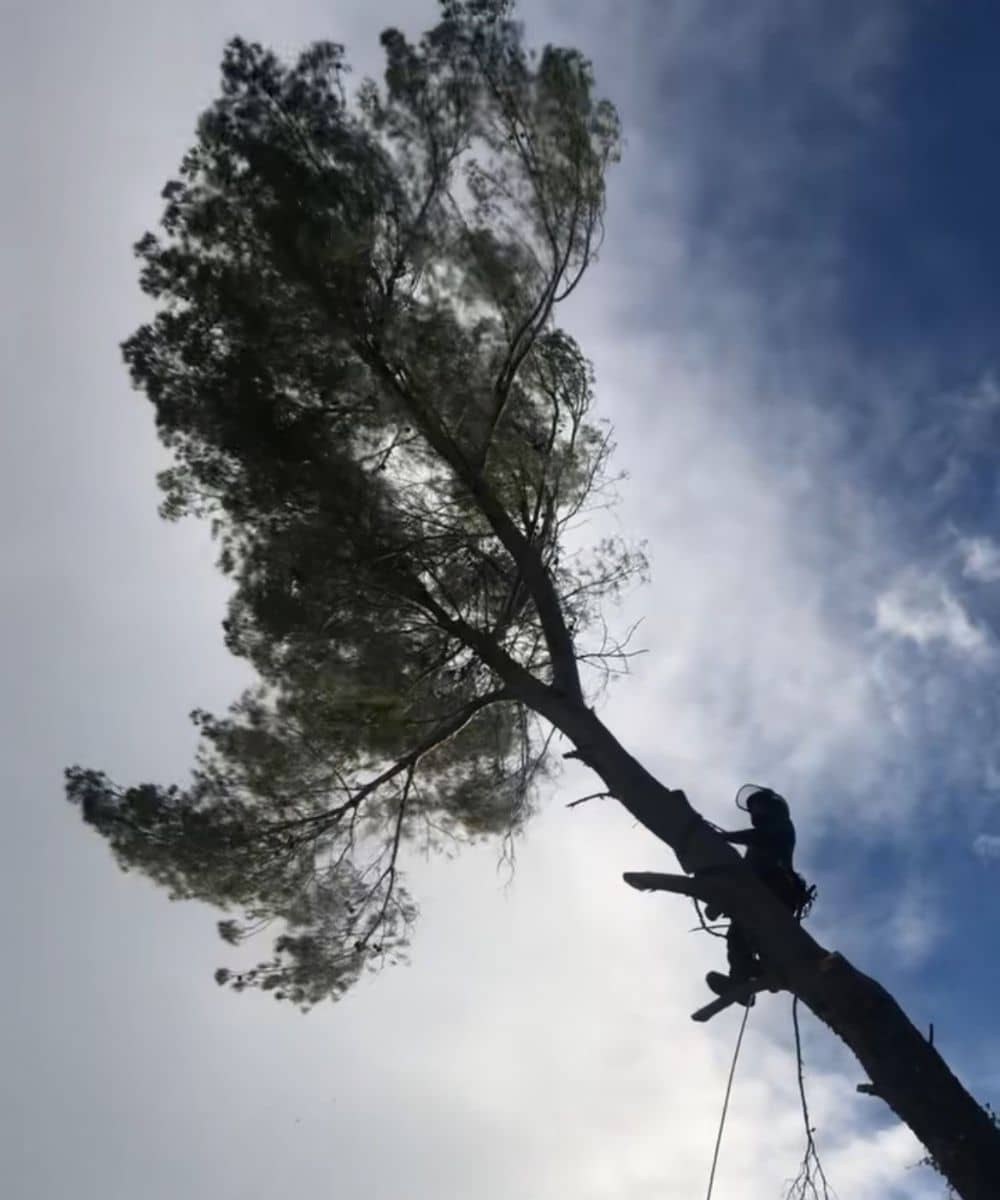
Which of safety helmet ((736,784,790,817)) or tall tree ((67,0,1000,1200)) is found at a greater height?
tall tree ((67,0,1000,1200))

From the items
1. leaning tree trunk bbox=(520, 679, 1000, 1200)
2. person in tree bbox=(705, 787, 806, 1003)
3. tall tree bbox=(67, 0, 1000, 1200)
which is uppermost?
tall tree bbox=(67, 0, 1000, 1200)

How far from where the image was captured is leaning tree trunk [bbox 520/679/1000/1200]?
3920 mm

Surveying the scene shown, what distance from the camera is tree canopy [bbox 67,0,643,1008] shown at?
618 cm

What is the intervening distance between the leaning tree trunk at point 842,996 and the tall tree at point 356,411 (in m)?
1.16

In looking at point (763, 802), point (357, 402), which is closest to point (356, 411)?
point (357, 402)

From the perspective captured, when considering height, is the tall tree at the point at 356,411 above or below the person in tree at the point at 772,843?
above

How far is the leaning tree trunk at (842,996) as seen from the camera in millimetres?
3920

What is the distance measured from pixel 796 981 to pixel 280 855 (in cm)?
333

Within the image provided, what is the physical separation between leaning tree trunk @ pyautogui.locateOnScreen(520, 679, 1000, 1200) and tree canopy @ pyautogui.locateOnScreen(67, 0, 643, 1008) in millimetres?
1278

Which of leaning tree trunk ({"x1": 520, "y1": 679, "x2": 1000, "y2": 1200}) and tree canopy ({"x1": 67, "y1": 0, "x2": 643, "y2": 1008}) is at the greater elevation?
tree canopy ({"x1": 67, "y1": 0, "x2": 643, "y2": 1008})

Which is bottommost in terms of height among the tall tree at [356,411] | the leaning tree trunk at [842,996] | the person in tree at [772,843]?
the leaning tree trunk at [842,996]

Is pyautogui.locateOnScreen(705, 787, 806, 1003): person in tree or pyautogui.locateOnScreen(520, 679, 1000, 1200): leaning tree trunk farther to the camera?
pyautogui.locateOnScreen(705, 787, 806, 1003): person in tree

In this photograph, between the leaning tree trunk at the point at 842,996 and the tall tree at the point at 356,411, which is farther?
the tall tree at the point at 356,411

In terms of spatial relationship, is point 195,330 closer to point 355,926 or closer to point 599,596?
point 599,596
